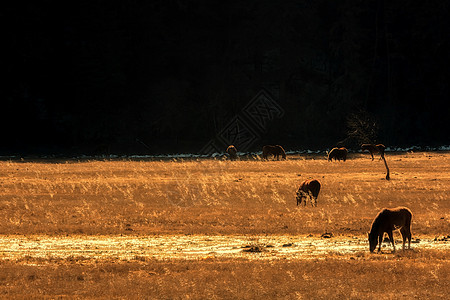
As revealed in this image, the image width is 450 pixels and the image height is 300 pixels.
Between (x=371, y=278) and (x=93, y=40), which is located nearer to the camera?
(x=371, y=278)

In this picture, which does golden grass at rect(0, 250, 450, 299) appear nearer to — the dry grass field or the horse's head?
the dry grass field

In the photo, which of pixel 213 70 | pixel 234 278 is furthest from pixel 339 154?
pixel 234 278

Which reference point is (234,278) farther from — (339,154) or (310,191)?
(339,154)

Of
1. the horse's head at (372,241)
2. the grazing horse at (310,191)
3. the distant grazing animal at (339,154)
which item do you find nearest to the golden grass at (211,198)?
the grazing horse at (310,191)

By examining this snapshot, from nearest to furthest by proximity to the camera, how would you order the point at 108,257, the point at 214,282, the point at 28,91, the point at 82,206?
the point at 214,282
the point at 108,257
the point at 82,206
the point at 28,91

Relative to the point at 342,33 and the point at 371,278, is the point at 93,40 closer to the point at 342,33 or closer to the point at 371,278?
the point at 342,33

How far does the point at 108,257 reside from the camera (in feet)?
54.2

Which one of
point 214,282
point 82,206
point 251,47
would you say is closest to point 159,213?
point 82,206

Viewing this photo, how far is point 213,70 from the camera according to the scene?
265ft

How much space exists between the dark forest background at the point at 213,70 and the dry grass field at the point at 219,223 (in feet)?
92.8

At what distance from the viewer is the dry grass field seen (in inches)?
527

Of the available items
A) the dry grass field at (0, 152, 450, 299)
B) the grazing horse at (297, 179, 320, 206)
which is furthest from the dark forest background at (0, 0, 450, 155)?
the grazing horse at (297, 179, 320, 206)

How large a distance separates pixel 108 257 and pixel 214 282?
3926mm

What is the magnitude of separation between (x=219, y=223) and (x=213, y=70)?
59334 millimetres
